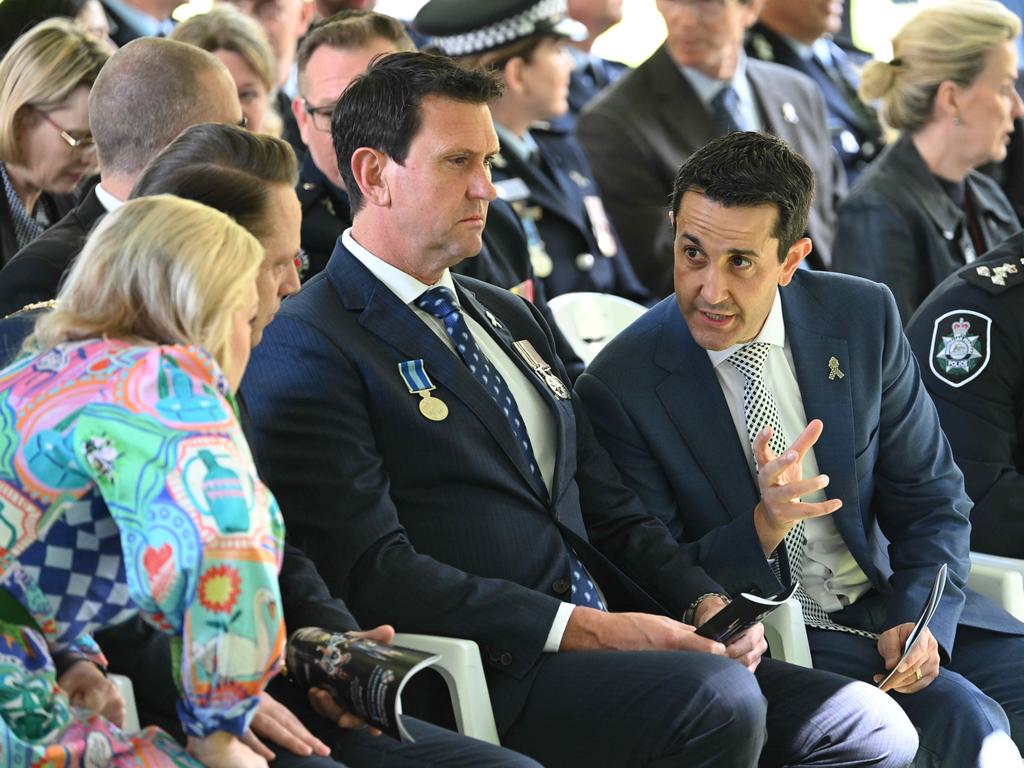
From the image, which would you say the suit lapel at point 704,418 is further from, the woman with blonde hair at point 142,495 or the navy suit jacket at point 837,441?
the woman with blonde hair at point 142,495

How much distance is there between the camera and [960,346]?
12.8ft

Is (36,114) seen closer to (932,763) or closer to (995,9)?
(932,763)

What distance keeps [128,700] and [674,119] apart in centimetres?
378

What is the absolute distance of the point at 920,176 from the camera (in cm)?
520

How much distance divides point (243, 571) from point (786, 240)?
5.65 feet

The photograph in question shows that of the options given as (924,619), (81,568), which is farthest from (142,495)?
(924,619)

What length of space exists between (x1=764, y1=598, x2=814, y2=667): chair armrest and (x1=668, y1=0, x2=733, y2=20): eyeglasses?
9.94 feet

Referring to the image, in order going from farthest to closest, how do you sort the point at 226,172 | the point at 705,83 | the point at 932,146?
the point at 705,83
the point at 932,146
the point at 226,172

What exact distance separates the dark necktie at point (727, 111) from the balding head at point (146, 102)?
8.73 feet

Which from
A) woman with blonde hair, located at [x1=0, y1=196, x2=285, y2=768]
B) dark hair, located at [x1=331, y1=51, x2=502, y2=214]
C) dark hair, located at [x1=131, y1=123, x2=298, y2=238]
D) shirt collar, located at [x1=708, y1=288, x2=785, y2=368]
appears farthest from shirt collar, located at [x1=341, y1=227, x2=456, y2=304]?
woman with blonde hair, located at [x1=0, y1=196, x2=285, y2=768]

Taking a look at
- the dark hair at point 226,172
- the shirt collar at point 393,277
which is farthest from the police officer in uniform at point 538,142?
the dark hair at point 226,172

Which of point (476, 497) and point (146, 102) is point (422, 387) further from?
point (146, 102)

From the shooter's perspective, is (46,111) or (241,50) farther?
(241,50)

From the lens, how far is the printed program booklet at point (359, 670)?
2.25m
